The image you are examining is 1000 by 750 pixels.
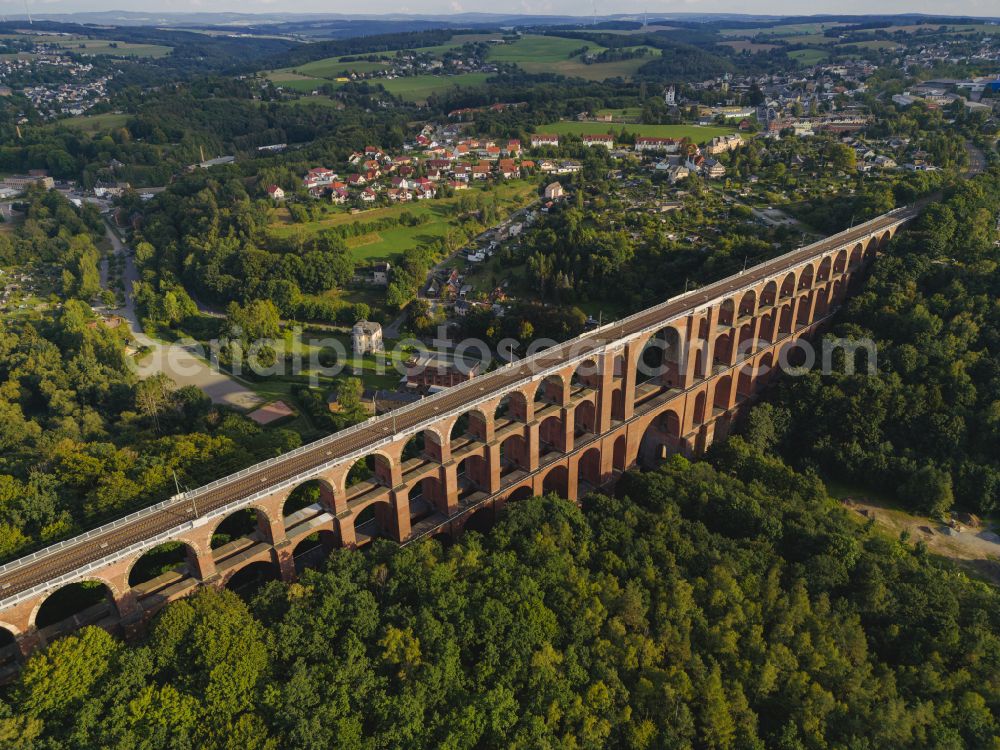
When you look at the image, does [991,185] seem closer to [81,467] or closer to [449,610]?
[449,610]

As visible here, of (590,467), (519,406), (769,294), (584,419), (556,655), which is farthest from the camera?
(769,294)

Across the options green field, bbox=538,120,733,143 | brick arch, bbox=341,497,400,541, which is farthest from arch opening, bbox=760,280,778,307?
green field, bbox=538,120,733,143

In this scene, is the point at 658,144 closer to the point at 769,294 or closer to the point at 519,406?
the point at 769,294

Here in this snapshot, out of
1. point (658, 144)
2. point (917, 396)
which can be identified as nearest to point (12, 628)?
point (917, 396)

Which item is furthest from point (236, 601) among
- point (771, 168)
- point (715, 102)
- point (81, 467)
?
point (715, 102)

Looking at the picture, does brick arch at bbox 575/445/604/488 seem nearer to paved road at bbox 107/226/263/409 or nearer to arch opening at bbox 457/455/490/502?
arch opening at bbox 457/455/490/502

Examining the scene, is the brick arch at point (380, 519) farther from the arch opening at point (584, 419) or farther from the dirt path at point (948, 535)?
the dirt path at point (948, 535)
